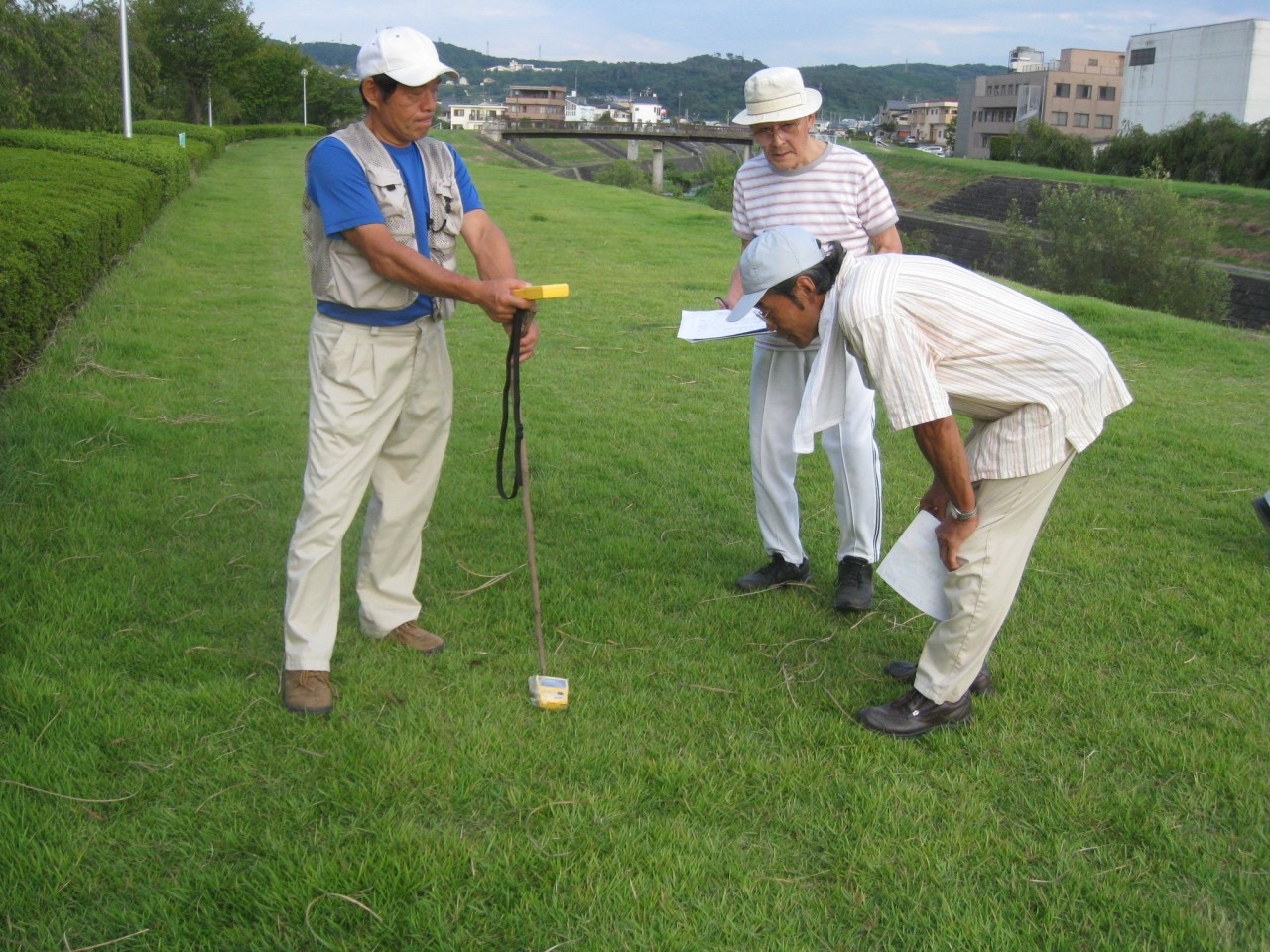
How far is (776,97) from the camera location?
4449mm

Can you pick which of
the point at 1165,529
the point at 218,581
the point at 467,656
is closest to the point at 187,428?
the point at 218,581

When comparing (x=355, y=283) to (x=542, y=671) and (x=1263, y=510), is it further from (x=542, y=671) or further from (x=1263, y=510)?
(x=1263, y=510)

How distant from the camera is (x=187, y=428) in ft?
23.3

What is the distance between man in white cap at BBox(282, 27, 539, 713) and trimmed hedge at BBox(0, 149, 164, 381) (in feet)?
15.1

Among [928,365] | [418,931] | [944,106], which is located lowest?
→ [418,931]

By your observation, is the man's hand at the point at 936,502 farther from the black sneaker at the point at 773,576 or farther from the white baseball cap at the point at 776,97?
the white baseball cap at the point at 776,97

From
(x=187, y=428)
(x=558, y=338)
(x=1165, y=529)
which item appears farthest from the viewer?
(x=558, y=338)

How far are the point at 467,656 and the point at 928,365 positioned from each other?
6.49 ft

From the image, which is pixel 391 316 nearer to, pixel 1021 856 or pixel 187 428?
pixel 1021 856

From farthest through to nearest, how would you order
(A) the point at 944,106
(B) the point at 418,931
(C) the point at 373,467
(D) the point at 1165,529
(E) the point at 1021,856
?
(A) the point at 944,106
(D) the point at 1165,529
(C) the point at 373,467
(E) the point at 1021,856
(B) the point at 418,931

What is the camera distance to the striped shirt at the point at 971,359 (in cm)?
322

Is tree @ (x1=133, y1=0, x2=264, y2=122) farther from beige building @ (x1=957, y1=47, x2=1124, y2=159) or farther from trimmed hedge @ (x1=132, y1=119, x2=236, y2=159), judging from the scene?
beige building @ (x1=957, y1=47, x2=1124, y2=159)

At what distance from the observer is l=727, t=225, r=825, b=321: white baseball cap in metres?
3.38

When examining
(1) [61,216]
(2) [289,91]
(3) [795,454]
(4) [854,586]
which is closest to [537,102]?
(2) [289,91]
